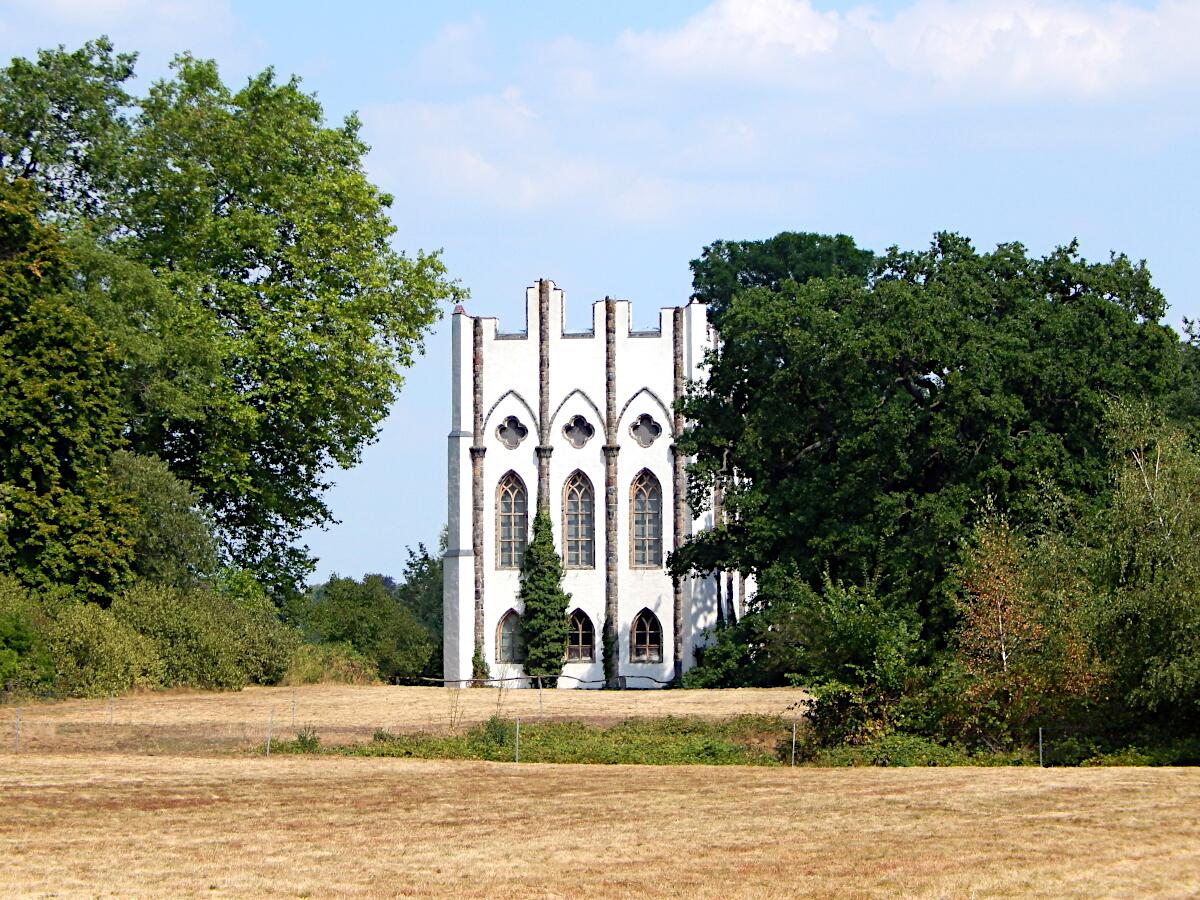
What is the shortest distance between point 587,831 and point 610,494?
38.6 metres

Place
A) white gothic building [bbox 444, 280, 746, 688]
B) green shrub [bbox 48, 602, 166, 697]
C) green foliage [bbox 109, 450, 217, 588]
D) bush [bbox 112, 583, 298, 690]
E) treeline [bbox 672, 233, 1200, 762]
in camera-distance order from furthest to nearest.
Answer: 1. white gothic building [bbox 444, 280, 746, 688]
2. green foliage [bbox 109, 450, 217, 588]
3. bush [bbox 112, 583, 298, 690]
4. green shrub [bbox 48, 602, 166, 697]
5. treeline [bbox 672, 233, 1200, 762]

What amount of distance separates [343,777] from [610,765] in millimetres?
5231

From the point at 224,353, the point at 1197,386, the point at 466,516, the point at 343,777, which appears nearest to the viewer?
the point at 343,777

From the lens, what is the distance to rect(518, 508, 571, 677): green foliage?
58.0 m

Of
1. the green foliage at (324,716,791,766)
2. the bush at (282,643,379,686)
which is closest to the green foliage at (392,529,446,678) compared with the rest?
the bush at (282,643,379,686)

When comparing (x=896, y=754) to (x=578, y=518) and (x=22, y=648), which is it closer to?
(x=22, y=648)

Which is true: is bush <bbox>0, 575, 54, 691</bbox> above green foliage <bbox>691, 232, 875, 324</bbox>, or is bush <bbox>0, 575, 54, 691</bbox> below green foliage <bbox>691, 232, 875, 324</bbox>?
below

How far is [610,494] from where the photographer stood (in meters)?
59.5

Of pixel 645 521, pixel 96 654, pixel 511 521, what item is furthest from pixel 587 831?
pixel 511 521

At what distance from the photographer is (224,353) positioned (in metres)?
46.1

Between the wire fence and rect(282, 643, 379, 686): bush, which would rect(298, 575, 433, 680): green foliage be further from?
the wire fence

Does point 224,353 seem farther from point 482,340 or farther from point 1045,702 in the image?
point 1045,702

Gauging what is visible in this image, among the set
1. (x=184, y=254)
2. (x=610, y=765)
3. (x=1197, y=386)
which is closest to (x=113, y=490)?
(x=184, y=254)

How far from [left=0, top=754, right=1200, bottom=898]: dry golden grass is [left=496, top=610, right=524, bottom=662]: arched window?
30672 mm
